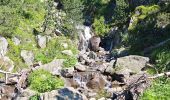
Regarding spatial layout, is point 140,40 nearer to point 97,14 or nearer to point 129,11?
point 129,11

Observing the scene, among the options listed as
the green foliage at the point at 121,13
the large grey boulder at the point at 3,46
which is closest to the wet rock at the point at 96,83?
the large grey boulder at the point at 3,46

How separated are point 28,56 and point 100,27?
2609cm

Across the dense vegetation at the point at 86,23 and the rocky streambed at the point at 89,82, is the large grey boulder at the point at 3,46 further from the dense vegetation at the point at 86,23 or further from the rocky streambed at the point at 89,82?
the rocky streambed at the point at 89,82

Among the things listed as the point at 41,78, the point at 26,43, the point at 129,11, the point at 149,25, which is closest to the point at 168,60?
the point at 41,78

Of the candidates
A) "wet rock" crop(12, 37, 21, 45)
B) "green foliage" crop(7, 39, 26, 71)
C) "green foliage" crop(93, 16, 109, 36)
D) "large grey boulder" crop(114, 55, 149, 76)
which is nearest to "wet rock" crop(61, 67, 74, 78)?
"large grey boulder" crop(114, 55, 149, 76)

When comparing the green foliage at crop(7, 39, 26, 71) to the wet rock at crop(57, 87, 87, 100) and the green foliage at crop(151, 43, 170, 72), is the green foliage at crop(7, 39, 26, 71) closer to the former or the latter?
the green foliage at crop(151, 43, 170, 72)

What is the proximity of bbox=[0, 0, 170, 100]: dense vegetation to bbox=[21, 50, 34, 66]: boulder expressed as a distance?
59 centimetres

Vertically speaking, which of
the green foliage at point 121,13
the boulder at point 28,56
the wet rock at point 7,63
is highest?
the green foliage at point 121,13

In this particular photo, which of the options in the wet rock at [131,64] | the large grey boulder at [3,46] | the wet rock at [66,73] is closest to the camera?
the wet rock at [66,73]

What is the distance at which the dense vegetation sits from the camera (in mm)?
32250

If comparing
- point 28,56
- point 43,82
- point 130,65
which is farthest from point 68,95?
point 28,56

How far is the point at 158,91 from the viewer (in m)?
Result: 24.1

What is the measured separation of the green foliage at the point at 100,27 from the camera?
2908 inches

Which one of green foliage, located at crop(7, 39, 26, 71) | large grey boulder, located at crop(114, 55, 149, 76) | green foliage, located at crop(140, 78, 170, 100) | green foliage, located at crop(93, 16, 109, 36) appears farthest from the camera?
green foliage, located at crop(93, 16, 109, 36)
